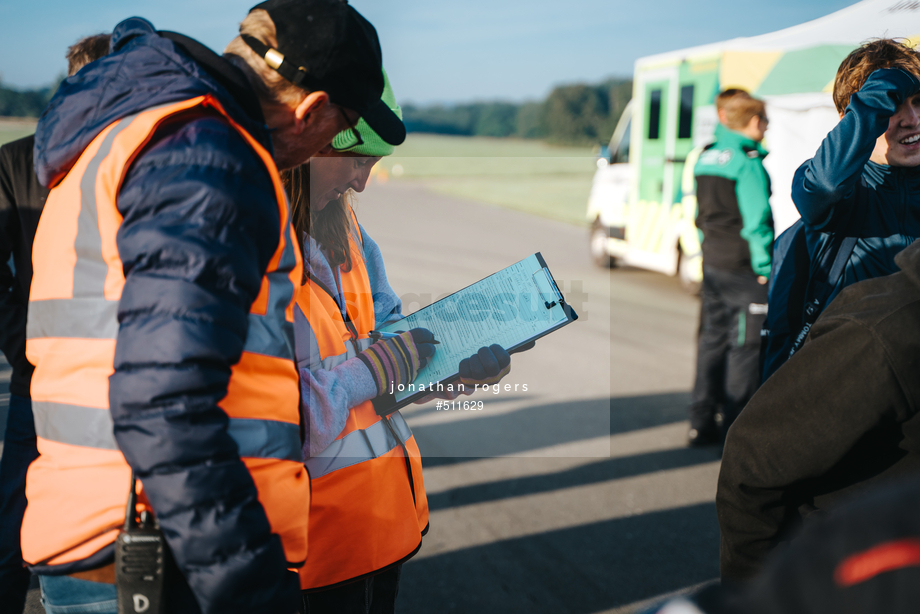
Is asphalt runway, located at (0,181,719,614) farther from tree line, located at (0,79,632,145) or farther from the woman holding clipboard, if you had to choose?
tree line, located at (0,79,632,145)

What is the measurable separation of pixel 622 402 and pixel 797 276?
123 inches

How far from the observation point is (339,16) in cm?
121

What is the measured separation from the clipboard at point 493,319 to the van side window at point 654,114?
853cm

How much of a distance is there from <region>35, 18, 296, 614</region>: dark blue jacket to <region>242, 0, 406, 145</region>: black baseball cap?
6.2 inches

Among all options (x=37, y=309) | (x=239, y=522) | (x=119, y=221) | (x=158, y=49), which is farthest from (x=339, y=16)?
(x=239, y=522)

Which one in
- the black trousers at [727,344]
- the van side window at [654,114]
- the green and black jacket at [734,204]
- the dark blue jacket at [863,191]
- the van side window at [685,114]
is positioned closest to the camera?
the dark blue jacket at [863,191]

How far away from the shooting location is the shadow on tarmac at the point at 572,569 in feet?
9.03

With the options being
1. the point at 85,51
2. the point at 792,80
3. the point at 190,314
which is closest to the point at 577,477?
the point at 85,51

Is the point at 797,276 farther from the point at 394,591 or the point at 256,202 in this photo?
the point at 256,202

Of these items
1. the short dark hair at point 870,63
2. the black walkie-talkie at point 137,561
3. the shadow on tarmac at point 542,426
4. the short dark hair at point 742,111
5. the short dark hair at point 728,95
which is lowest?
the shadow on tarmac at point 542,426

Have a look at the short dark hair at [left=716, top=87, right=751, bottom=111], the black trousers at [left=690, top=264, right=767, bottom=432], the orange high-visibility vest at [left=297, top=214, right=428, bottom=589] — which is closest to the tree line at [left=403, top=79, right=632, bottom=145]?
the short dark hair at [left=716, top=87, right=751, bottom=111]

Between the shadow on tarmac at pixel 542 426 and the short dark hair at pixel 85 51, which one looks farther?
the shadow on tarmac at pixel 542 426

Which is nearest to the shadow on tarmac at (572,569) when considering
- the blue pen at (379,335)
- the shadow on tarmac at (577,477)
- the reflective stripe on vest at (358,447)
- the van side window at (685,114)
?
the shadow on tarmac at (577,477)

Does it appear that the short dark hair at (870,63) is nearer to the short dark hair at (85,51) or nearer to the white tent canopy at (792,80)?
the short dark hair at (85,51)
